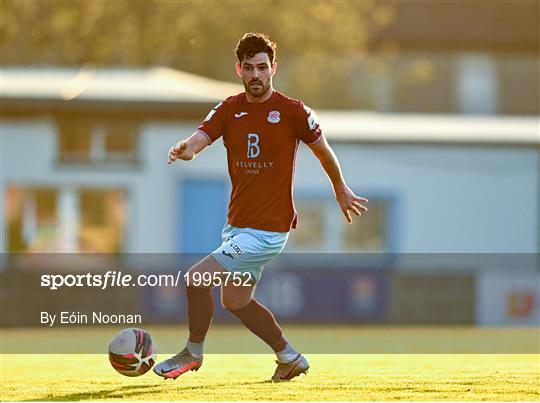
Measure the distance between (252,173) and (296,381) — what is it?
5.64ft

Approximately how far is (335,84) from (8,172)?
19698 millimetres

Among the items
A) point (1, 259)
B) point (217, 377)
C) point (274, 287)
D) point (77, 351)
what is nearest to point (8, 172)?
point (1, 259)

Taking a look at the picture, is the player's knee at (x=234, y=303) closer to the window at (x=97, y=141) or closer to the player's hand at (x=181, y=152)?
the player's hand at (x=181, y=152)

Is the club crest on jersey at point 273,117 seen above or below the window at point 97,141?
above

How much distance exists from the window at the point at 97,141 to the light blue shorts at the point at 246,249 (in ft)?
65.0

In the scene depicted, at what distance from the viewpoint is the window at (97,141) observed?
101 feet

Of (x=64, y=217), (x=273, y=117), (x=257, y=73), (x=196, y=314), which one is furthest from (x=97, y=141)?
(x=257, y=73)

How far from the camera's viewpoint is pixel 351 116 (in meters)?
38.5

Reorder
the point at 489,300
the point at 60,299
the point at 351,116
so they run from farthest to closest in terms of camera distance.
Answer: the point at 351,116, the point at 489,300, the point at 60,299

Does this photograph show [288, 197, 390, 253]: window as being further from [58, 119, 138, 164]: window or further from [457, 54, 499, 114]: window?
[457, 54, 499, 114]: window

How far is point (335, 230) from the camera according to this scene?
108ft

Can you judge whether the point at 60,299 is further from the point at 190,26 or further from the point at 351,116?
the point at 190,26

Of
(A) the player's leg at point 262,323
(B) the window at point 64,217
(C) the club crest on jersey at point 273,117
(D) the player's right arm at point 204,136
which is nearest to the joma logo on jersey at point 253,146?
(C) the club crest on jersey at point 273,117

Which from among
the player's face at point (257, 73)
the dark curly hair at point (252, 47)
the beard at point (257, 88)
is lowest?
the beard at point (257, 88)
